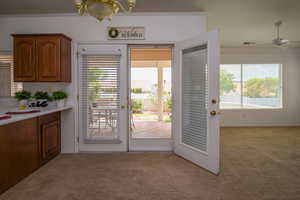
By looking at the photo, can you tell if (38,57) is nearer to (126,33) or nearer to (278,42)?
(126,33)

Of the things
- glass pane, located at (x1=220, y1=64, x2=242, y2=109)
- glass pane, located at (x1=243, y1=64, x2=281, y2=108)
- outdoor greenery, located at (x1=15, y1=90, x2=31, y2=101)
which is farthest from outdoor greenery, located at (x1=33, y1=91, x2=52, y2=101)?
glass pane, located at (x1=243, y1=64, x2=281, y2=108)

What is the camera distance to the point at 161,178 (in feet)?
9.55

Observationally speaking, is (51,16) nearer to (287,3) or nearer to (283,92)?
(287,3)

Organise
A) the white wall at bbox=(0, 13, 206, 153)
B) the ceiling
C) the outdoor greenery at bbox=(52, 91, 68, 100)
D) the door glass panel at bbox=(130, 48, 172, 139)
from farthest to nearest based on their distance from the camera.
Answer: the door glass panel at bbox=(130, 48, 172, 139), the white wall at bbox=(0, 13, 206, 153), the outdoor greenery at bbox=(52, 91, 68, 100), the ceiling

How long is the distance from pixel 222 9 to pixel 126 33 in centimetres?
191

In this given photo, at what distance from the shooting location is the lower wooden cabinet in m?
2.53

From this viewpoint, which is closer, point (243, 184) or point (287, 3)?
point (243, 184)

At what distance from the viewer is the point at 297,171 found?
10.3ft

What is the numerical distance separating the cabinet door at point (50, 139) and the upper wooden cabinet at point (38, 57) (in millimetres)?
853

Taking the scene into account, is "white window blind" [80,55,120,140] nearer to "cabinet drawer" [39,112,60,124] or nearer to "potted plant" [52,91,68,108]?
"potted plant" [52,91,68,108]

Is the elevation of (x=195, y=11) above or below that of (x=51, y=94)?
above

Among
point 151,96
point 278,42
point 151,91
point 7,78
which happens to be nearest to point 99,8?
point 7,78

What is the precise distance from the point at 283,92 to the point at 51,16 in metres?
7.42

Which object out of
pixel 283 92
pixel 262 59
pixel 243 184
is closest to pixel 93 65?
pixel 243 184
